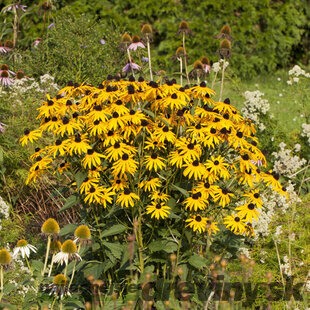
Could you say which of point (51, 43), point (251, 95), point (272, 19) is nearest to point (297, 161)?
point (251, 95)

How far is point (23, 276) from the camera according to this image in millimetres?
3443

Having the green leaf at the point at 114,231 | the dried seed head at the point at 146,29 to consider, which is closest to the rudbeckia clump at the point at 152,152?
the green leaf at the point at 114,231

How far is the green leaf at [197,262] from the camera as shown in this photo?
2976 millimetres

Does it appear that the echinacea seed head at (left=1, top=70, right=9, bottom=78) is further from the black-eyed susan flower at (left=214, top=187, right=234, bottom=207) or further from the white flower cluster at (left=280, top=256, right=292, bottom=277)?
the white flower cluster at (left=280, top=256, right=292, bottom=277)

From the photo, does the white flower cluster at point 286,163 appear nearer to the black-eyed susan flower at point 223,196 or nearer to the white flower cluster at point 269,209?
the white flower cluster at point 269,209

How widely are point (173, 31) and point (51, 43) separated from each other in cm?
307

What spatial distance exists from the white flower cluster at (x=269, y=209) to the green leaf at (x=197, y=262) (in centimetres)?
136

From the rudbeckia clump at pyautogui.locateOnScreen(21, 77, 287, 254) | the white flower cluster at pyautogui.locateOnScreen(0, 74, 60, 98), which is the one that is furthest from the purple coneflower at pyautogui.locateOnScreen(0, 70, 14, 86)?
the rudbeckia clump at pyautogui.locateOnScreen(21, 77, 287, 254)

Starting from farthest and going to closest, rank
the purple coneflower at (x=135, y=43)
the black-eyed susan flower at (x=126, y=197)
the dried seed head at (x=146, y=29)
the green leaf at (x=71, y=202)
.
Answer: the purple coneflower at (x=135, y=43) → the dried seed head at (x=146, y=29) → the green leaf at (x=71, y=202) → the black-eyed susan flower at (x=126, y=197)

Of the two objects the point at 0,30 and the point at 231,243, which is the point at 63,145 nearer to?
the point at 231,243

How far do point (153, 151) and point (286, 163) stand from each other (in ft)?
8.20

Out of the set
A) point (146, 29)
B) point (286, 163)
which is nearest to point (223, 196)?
point (146, 29)

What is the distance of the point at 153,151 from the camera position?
3121 mm

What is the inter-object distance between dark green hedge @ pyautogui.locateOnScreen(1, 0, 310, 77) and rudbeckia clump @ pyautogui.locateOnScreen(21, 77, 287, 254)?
5.52 m
